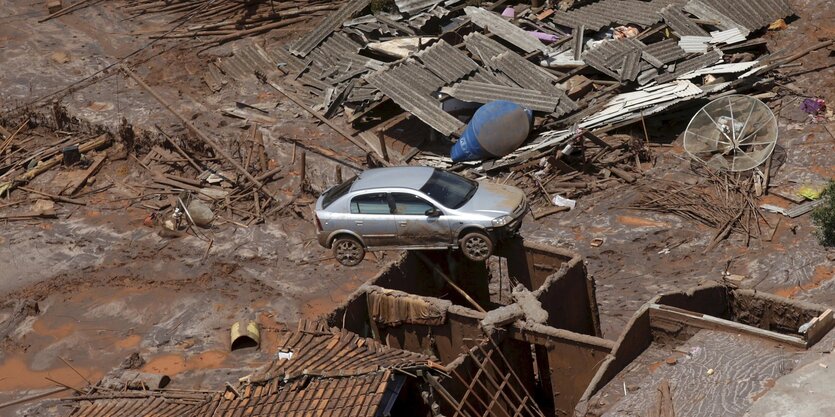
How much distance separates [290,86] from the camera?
32438 mm

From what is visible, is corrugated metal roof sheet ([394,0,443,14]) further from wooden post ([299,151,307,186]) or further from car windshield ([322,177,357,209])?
car windshield ([322,177,357,209])

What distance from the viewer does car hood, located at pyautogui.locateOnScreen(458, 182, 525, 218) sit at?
20750mm

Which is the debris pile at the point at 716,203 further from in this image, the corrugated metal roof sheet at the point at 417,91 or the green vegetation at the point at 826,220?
the corrugated metal roof sheet at the point at 417,91

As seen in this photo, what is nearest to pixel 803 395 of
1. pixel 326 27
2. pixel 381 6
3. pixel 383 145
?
pixel 383 145

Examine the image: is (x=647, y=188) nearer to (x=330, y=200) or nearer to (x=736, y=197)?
(x=736, y=197)

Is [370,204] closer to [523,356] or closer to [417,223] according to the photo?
[417,223]

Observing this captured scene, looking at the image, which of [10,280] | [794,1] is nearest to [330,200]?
[10,280]

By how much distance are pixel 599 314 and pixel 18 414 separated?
36.4ft

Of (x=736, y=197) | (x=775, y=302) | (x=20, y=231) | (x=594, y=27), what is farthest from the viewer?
(x=594, y=27)

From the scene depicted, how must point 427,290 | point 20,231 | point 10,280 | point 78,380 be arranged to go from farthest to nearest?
point 20,231
point 10,280
point 78,380
point 427,290

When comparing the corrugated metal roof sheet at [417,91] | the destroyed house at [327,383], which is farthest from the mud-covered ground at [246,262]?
the destroyed house at [327,383]

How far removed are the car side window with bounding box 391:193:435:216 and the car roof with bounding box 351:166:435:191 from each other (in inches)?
7.9

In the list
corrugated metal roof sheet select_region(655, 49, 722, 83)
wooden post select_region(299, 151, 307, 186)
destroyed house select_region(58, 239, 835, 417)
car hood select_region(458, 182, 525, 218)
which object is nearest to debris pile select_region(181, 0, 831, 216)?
corrugated metal roof sheet select_region(655, 49, 722, 83)

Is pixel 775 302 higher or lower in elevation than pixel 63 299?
higher
